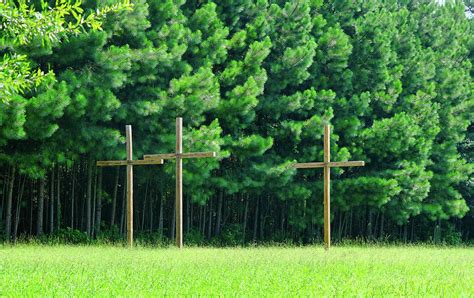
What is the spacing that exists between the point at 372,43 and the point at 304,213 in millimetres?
7233

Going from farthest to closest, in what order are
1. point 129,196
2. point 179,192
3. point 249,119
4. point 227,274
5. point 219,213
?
point 219,213 < point 249,119 < point 129,196 < point 179,192 < point 227,274

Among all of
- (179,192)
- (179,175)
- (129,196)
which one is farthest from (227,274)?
(129,196)

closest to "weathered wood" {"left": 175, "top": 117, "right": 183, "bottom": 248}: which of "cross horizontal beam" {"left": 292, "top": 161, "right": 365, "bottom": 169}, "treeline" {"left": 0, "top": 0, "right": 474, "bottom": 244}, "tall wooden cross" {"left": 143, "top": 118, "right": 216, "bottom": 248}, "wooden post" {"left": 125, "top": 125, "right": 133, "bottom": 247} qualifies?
"tall wooden cross" {"left": 143, "top": 118, "right": 216, "bottom": 248}

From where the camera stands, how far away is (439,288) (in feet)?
39.8

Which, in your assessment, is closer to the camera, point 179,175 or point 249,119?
point 179,175

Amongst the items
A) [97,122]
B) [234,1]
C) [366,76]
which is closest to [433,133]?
[366,76]

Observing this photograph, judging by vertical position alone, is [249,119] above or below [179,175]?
above

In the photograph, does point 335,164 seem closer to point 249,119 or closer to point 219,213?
point 249,119

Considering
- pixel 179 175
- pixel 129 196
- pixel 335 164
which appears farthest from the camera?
pixel 335 164

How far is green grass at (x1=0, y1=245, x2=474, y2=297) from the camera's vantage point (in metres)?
11.5

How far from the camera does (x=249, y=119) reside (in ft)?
95.5

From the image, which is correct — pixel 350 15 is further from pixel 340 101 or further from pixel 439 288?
pixel 439 288

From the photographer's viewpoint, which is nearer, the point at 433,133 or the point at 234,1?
the point at 234,1

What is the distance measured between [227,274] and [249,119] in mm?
15761
